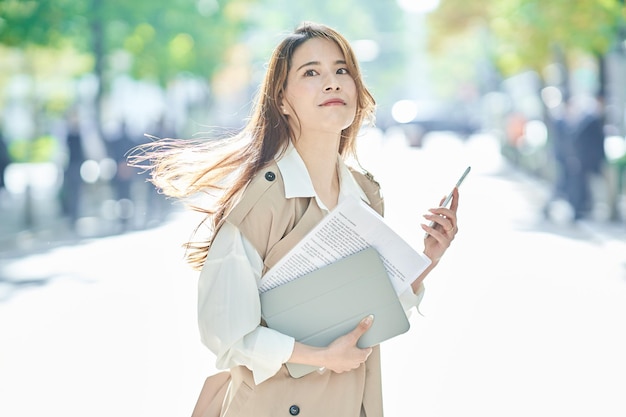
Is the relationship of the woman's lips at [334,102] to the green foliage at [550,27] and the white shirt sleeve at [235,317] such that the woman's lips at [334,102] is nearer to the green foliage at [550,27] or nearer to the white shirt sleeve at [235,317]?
the white shirt sleeve at [235,317]

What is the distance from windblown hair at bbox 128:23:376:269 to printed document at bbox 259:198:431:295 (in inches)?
7.4

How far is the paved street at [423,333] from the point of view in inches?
271

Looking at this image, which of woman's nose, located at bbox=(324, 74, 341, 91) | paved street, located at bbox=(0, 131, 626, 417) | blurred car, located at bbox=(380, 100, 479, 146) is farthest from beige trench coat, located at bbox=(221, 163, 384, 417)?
blurred car, located at bbox=(380, 100, 479, 146)

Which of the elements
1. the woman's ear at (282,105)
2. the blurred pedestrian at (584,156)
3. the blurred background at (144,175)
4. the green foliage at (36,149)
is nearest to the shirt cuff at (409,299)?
the woman's ear at (282,105)

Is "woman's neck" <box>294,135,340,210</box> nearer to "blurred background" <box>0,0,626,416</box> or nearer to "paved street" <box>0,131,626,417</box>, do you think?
"blurred background" <box>0,0,626,416</box>

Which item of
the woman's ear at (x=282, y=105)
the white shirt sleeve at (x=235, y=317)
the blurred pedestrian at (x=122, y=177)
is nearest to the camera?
the white shirt sleeve at (x=235, y=317)

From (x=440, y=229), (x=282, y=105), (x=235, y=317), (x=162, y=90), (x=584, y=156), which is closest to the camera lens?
(x=235, y=317)

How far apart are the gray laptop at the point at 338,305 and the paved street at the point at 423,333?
32.1 inches

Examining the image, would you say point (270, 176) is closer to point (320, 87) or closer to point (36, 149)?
point (320, 87)

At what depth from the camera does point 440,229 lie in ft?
9.92

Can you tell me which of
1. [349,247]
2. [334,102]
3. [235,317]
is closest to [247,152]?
[334,102]

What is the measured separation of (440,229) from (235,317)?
654mm

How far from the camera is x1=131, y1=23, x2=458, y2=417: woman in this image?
2664 mm

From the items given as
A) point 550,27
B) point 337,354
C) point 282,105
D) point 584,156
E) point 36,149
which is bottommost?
point 36,149
